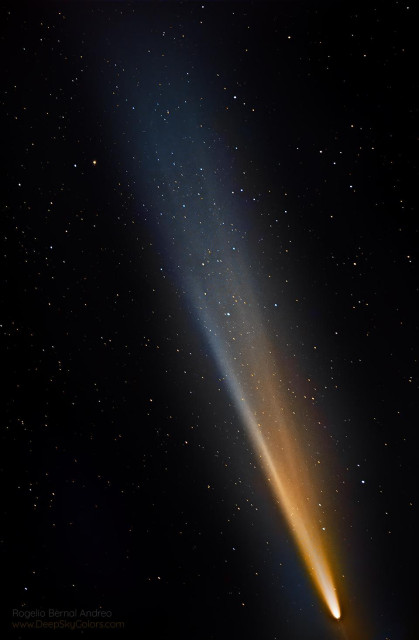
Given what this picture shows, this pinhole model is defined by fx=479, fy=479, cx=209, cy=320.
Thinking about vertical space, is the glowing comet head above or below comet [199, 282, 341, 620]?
below

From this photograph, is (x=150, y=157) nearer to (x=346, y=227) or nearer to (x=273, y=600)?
(x=346, y=227)

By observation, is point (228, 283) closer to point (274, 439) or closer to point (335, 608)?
point (274, 439)

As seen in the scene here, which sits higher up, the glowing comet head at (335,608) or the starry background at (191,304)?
the starry background at (191,304)

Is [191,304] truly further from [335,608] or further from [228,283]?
[335,608]

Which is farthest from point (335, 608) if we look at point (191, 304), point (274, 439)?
point (191, 304)

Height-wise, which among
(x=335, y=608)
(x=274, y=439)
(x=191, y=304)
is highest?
(x=191, y=304)

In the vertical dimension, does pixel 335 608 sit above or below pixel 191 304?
below

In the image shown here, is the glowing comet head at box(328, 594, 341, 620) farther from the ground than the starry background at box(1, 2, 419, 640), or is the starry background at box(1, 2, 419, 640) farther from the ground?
the starry background at box(1, 2, 419, 640)

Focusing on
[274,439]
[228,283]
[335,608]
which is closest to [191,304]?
[228,283]
